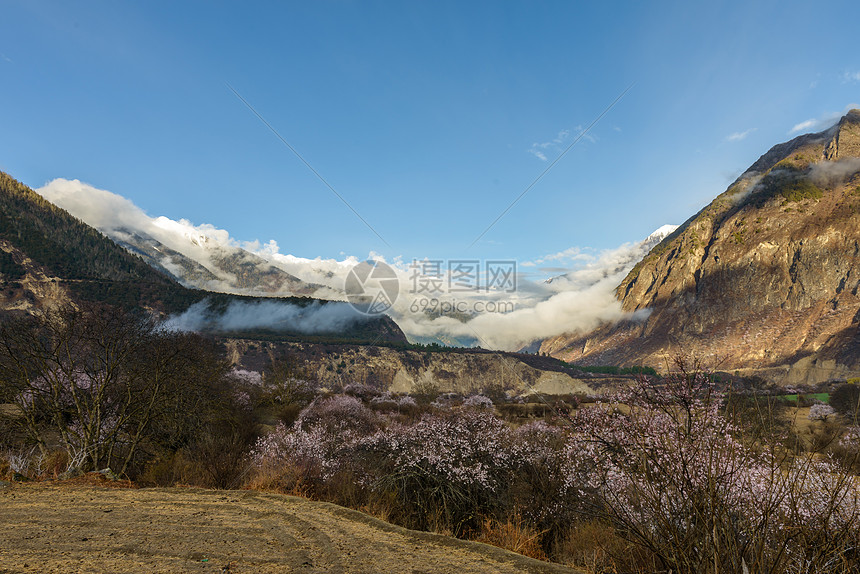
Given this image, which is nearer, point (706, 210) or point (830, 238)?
point (830, 238)

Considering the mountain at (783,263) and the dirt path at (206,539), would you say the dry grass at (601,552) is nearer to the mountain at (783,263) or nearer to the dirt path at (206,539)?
the dirt path at (206,539)

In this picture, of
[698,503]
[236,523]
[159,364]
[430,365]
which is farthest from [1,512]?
[430,365]

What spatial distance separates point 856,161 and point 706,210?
5071 cm

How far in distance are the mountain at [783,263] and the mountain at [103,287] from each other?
→ 119 metres

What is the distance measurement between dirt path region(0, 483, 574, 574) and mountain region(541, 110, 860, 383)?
13143cm

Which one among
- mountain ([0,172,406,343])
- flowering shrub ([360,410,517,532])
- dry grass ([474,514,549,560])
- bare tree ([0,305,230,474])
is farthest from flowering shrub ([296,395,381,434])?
mountain ([0,172,406,343])

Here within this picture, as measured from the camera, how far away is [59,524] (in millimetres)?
7012

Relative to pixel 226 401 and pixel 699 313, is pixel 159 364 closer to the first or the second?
pixel 226 401

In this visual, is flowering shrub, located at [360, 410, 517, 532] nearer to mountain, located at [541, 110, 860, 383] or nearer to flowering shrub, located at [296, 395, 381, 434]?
flowering shrub, located at [296, 395, 381, 434]

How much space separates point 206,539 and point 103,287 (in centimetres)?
11615

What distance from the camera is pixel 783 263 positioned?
14512 cm

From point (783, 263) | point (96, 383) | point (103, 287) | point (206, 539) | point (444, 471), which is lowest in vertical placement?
point (444, 471)

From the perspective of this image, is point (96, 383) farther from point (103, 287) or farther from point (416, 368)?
point (103, 287)

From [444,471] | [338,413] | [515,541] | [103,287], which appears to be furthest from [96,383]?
[103,287]
